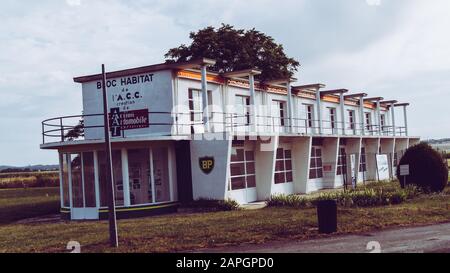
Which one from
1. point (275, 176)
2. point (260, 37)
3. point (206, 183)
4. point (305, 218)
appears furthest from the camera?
point (260, 37)

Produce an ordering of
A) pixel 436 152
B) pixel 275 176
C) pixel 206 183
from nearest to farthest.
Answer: pixel 206 183, pixel 436 152, pixel 275 176

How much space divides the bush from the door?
15013mm

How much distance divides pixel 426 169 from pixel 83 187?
53.8 feet

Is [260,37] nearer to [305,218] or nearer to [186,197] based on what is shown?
[186,197]

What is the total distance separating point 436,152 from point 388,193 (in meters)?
5.03

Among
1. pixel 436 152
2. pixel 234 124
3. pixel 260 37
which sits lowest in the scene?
pixel 436 152

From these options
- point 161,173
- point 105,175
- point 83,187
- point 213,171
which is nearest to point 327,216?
point 213,171

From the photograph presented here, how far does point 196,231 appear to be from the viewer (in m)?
16.0

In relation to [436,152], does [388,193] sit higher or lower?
lower

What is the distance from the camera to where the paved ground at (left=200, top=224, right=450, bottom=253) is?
1216 centimetres

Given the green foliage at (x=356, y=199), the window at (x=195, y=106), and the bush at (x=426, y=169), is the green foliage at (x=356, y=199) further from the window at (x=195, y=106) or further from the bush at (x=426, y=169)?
the window at (x=195, y=106)

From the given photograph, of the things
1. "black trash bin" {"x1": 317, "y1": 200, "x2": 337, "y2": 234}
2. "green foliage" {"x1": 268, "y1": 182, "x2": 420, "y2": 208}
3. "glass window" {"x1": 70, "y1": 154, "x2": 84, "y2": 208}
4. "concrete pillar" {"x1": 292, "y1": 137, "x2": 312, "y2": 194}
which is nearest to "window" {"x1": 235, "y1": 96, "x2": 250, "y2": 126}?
"concrete pillar" {"x1": 292, "y1": 137, "x2": 312, "y2": 194}
